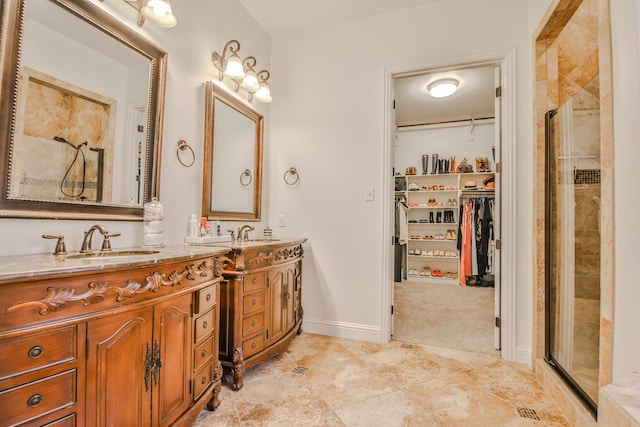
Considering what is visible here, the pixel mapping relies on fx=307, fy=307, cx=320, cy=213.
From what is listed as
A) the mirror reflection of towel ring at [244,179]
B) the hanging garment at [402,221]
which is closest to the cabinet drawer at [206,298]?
the mirror reflection of towel ring at [244,179]

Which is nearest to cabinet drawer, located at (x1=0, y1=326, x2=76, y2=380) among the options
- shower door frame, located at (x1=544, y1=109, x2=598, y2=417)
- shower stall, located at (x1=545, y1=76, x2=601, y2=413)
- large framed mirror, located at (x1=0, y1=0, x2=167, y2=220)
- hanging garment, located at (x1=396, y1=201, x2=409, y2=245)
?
large framed mirror, located at (x1=0, y1=0, x2=167, y2=220)

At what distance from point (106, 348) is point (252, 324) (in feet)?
3.34

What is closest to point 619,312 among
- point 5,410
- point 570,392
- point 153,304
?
point 570,392

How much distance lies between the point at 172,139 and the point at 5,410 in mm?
1507

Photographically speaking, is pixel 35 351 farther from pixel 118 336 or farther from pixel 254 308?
pixel 254 308

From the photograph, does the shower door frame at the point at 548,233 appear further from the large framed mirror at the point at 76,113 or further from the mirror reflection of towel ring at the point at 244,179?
the large framed mirror at the point at 76,113

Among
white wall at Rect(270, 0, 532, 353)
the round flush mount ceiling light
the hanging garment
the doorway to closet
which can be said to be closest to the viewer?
white wall at Rect(270, 0, 532, 353)

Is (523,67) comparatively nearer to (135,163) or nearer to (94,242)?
(135,163)

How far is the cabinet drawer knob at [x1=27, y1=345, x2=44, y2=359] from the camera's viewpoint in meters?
0.85

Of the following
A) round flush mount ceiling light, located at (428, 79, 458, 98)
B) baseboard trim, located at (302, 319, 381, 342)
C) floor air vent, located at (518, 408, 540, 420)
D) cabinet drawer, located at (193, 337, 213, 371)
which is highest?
round flush mount ceiling light, located at (428, 79, 458, 98)

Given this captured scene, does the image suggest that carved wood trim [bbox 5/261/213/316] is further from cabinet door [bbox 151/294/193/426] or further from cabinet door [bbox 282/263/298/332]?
cabinet door [bbox 282/263/298/332]

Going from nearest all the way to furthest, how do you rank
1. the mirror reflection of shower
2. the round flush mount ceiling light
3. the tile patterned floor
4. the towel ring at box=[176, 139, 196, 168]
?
1. the mirror reflection of shower
2. the tile patterned floor
3. the towel ring at box=[176, 139, 196, 168]
4. the round flush mount ceiling light

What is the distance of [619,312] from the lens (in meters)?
1.19

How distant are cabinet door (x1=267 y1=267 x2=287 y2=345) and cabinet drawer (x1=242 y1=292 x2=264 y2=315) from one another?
89 millimetres
